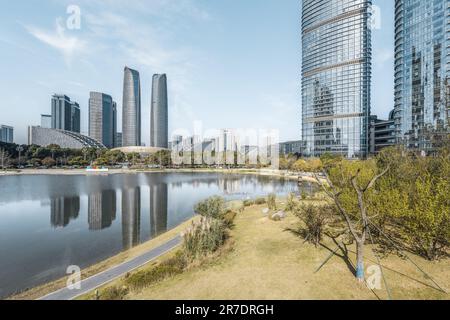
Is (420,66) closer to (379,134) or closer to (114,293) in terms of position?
(379,134)

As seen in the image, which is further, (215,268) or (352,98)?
(352,98)

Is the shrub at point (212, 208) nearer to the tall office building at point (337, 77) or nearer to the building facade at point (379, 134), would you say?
the tall office building at point (337, 77)

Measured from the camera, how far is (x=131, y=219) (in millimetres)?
24875

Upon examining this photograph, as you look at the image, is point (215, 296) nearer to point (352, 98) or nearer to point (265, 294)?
point (265, 294)

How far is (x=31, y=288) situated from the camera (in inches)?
468

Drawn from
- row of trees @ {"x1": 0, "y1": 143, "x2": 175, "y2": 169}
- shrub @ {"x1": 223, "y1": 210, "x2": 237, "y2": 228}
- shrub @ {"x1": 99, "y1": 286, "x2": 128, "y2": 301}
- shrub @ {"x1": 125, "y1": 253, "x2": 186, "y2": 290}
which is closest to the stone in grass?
shrub @ {"x1": 223, "y1": 210, "x2": 237, "y2": 228}

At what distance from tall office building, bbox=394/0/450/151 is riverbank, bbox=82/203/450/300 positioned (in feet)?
266

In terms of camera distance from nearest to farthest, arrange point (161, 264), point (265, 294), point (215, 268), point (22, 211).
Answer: point (265, 294), point (215, 268), point (161, 264), point (22, 211)

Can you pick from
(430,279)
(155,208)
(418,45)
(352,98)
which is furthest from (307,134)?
(430,279)

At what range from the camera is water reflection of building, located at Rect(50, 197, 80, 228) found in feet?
78.4

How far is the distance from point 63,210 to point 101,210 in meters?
4.82

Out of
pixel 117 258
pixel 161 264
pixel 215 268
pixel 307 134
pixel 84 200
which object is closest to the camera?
pixel 215 268

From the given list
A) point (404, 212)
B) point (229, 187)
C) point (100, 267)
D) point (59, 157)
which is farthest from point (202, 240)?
point (59, 157)

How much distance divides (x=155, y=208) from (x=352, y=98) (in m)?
104
